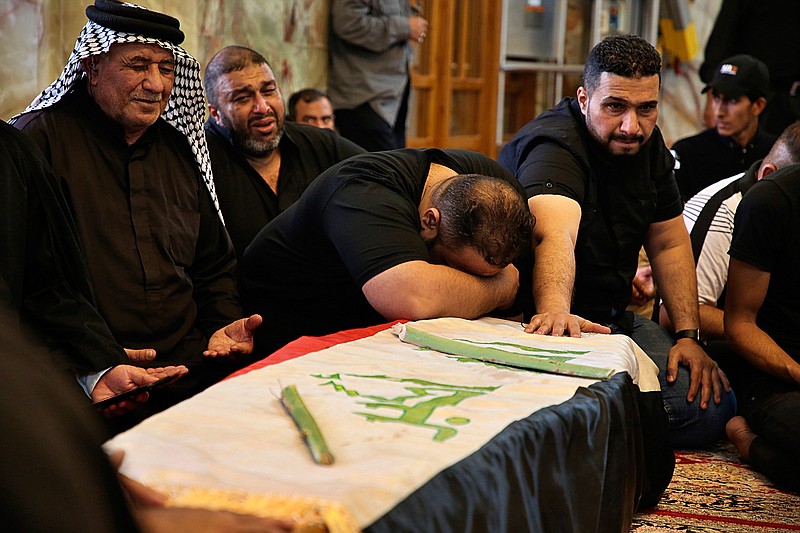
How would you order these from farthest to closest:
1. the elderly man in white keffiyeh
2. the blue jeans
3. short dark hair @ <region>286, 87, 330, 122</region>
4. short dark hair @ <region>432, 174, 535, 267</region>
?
short dark hair @ <region>286, 87, 330, 122</region> → the blue jeans → the elderly man in white keffiyeh → short dark hair @ <region>432, 174, 535, 267</region>

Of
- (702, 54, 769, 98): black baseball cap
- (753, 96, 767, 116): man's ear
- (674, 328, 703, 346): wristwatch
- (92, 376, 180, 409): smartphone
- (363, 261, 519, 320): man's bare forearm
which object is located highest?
(702, 54, 769, 98): black baseball cap

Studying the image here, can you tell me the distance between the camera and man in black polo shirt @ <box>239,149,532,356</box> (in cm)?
244

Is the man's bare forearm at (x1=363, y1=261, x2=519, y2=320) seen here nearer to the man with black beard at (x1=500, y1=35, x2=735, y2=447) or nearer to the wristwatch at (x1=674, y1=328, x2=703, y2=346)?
the man with black beard at (x1=500, y1=35, x2=735, y2=447)

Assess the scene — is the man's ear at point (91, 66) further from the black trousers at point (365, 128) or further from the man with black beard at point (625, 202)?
the black trousers at point (365, 128)

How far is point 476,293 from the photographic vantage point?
2.54 metres

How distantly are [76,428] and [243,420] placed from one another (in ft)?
2.21

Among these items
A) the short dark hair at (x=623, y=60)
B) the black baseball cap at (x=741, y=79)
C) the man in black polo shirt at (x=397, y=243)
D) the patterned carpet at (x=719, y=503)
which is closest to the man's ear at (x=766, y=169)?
the short dark hair at (x=623, y=60)

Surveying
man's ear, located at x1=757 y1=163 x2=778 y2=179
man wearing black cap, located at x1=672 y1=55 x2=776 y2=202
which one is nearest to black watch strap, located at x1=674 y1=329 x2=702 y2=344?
man's ear, located at x1=757 y1=163 x2=778 y2=179

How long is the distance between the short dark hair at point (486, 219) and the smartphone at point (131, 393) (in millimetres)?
850

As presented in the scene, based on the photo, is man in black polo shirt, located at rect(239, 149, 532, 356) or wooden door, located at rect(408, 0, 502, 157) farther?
wooden door, located at rect(408, 0, 502, 157)

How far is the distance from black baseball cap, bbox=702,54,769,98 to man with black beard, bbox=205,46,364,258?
7.71ft

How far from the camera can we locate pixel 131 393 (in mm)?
2604

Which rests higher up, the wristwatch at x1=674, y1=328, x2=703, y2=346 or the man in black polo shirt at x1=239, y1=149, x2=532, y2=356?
the man in black polo shirt at x1=239, y1=149, x2=532, y2=356

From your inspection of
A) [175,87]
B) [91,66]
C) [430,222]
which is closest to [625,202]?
[430,222]
